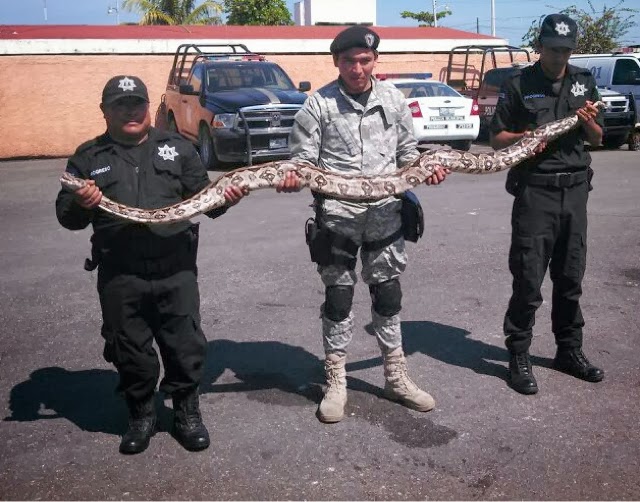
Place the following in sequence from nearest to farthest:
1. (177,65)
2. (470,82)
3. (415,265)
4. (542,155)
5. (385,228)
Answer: (385,228) < (542,155) < (415,265) < (177,65) < (470,82)

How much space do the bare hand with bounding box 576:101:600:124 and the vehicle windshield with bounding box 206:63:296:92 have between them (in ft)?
39.5

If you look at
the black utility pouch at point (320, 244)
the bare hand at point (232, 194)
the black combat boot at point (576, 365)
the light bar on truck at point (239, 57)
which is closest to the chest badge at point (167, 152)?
the bare hand at point (232, 194)

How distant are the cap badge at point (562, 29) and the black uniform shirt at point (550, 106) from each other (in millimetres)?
290

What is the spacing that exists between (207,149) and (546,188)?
465 inches

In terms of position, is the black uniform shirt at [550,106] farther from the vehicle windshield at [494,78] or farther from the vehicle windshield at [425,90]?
the vehicle windshield at [494,78]

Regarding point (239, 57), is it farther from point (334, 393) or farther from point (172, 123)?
point (334, 393)

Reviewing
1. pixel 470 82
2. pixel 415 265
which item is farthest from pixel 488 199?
pixel 470 82

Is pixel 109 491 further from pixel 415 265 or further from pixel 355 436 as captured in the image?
pixel 415 265

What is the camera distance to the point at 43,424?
4332 millimetres

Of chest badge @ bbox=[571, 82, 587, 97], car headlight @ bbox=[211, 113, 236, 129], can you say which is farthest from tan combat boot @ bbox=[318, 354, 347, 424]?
car headlight @ bbox=[211, 113, 236, 129]

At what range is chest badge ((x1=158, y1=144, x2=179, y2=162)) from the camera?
3965 mm

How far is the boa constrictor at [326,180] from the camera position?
387 centimetres

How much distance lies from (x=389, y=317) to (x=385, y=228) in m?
0.57

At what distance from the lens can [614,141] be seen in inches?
767
